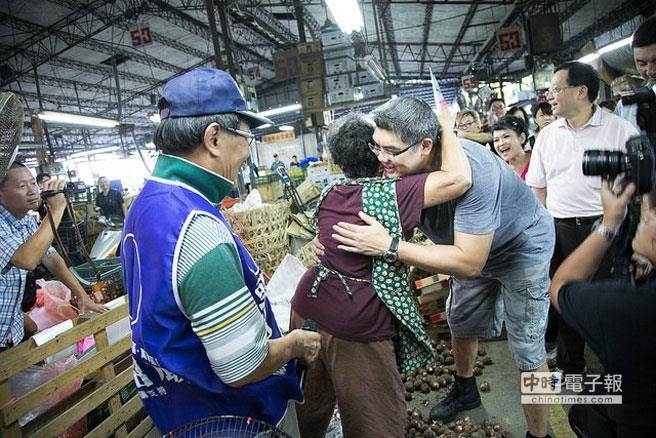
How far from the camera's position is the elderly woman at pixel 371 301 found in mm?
1445

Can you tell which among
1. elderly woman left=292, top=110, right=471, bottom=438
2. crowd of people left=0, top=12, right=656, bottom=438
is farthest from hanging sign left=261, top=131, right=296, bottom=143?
elderly woman left=292, top=110, right=471, bottom=438

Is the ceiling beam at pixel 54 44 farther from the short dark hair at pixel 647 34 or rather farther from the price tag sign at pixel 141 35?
the short dark hair at pixel 647 34

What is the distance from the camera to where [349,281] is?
1.53m

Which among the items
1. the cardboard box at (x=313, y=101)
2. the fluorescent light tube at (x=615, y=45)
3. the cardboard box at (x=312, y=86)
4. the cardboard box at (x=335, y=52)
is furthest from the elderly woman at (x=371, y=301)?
the fluorescent light tube at (x=615, y=45)

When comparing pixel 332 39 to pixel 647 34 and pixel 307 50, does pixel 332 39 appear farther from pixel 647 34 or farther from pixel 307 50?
pixel 647 34

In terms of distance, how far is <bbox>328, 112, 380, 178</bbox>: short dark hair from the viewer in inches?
63.4

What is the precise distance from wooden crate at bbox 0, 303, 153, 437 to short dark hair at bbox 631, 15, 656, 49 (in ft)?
11.0

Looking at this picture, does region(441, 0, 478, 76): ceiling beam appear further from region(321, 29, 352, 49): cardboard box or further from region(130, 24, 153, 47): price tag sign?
region(130, 24, 153, 47): price tag sign

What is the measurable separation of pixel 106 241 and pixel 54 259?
116 inches

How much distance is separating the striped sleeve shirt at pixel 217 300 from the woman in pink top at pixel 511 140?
9.95ft

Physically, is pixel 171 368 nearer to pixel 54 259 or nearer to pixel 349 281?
pixel 349 281

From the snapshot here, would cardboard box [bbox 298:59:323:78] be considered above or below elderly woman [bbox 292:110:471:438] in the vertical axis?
above

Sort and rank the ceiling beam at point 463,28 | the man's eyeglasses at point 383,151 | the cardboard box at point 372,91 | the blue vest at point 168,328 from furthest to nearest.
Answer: the ceiling beam at point 463,28
the cardboard box at point 372,91
the man's eyeglasses at point 383,151
the blue vest at point 168,328

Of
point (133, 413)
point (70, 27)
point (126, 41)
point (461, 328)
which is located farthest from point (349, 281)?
point (126, 41)
